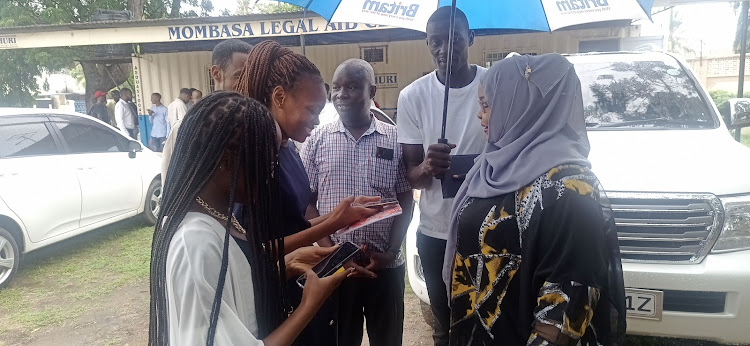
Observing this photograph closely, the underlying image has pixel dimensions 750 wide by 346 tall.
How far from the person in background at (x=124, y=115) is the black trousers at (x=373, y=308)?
11363 mm

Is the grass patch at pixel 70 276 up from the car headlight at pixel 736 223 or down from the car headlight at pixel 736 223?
down

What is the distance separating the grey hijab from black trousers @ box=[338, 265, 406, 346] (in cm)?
99

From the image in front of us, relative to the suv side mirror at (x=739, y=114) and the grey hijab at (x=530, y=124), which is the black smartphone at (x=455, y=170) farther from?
the suv side mirror at (x=739, y=114)

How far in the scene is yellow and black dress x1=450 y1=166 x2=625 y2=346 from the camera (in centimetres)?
144

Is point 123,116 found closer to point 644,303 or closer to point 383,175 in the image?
point 383,175

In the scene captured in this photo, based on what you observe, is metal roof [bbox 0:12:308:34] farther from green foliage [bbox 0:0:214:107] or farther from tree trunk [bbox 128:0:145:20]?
tree trunk [bbox 128:0:145:20]

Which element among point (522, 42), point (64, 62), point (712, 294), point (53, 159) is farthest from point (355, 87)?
point (64, 62)

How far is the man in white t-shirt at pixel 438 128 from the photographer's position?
8.34 feet

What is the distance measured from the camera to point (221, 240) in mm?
1170

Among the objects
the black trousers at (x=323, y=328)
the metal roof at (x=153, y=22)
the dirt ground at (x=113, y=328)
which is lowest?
the dirt ground at (x=113, y=328)

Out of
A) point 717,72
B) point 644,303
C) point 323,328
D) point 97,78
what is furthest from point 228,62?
point 717,72

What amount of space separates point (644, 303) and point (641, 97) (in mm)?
1821

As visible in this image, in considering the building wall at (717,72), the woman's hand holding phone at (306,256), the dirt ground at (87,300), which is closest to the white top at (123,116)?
the dirt ground at (87,300)

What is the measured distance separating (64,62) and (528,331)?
17543 mm
